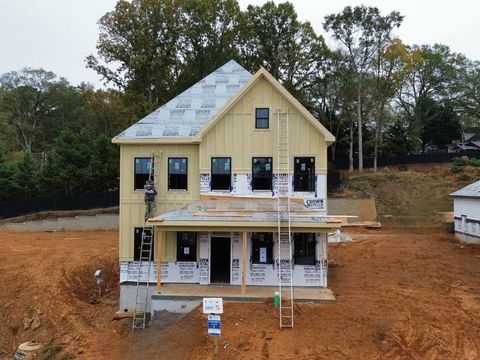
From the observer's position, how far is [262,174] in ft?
57.4

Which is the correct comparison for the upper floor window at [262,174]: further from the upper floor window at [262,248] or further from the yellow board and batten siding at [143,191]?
the yellow board and batten siding at [143,191]

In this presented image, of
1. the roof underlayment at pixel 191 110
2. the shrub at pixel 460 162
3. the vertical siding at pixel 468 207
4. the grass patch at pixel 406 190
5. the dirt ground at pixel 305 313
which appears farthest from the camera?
the shrub at pixel 460 162

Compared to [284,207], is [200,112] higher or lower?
higher

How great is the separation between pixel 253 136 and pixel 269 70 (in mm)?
28011

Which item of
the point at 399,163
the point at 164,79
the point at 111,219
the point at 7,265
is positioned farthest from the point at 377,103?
the point at 7,265

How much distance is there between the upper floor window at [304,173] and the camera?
56.6 ft

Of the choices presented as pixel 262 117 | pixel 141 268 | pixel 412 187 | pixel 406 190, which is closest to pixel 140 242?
pixel 141 268

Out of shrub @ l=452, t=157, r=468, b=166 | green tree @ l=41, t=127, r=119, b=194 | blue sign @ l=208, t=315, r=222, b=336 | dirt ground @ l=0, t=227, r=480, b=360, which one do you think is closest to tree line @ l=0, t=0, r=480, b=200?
green tree @ l=41, t=127, r=119, b=194

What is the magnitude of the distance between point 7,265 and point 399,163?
133 feet

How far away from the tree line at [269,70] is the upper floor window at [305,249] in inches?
922

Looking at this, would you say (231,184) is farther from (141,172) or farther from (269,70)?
(269,70)

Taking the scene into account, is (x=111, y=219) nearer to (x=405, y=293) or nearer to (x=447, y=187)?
(x=405, y=293)

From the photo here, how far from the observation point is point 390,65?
145 ft

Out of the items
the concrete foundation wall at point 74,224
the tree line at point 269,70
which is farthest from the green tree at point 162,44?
the concrete foundation wall at point 74,224
